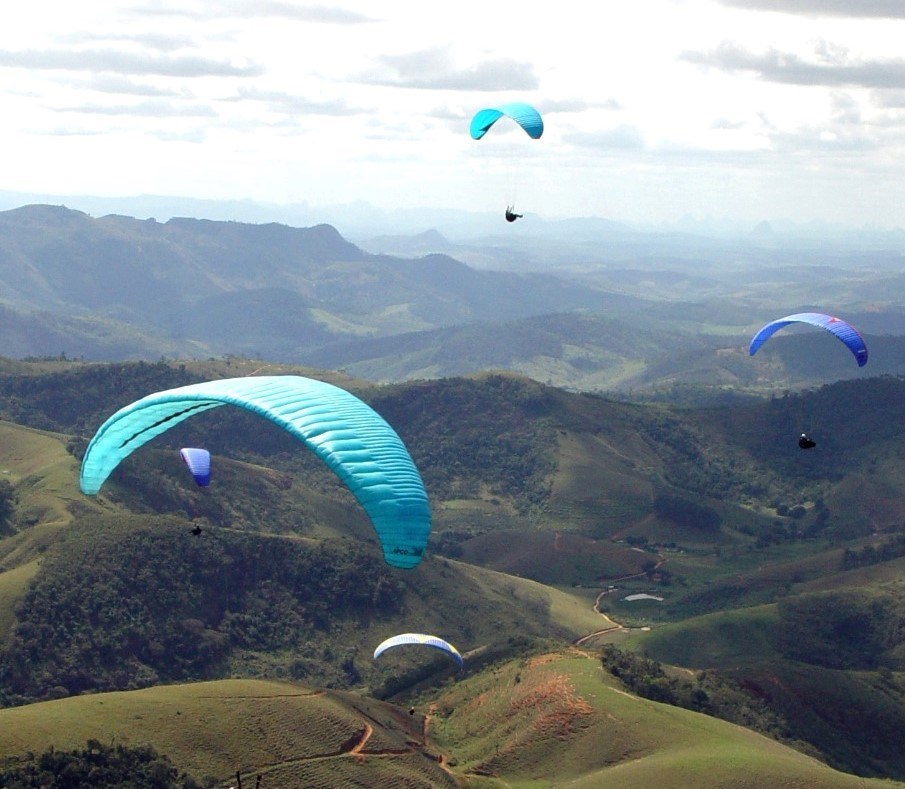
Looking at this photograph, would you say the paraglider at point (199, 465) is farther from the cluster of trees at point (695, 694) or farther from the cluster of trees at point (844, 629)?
the cluster of trees at point (844, 629)

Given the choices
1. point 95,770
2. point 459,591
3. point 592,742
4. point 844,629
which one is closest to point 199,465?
point 95,770

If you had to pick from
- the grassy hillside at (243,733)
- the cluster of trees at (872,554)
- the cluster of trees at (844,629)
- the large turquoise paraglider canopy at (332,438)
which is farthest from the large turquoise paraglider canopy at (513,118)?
the cluster of trees at (872,554)

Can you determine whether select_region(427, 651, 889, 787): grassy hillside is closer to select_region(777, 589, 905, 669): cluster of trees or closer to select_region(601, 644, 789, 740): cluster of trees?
select_region(601, 644, 789, 740): cluster of trees

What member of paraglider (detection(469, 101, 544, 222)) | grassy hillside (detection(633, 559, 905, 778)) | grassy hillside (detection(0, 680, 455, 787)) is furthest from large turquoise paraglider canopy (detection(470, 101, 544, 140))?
grassy hillside (detection(633, 559, 905, 778))

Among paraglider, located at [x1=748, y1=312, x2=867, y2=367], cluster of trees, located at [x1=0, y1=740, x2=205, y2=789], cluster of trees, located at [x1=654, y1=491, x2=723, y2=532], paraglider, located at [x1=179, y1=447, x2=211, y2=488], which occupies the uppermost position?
paraglider, located at [x1=748, y1=312, x2=867, y2=367]

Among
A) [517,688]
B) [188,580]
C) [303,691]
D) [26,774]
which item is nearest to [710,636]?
[517,688]

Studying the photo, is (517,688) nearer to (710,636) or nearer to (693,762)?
(693,762)

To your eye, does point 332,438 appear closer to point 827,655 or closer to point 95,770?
point 95,770
